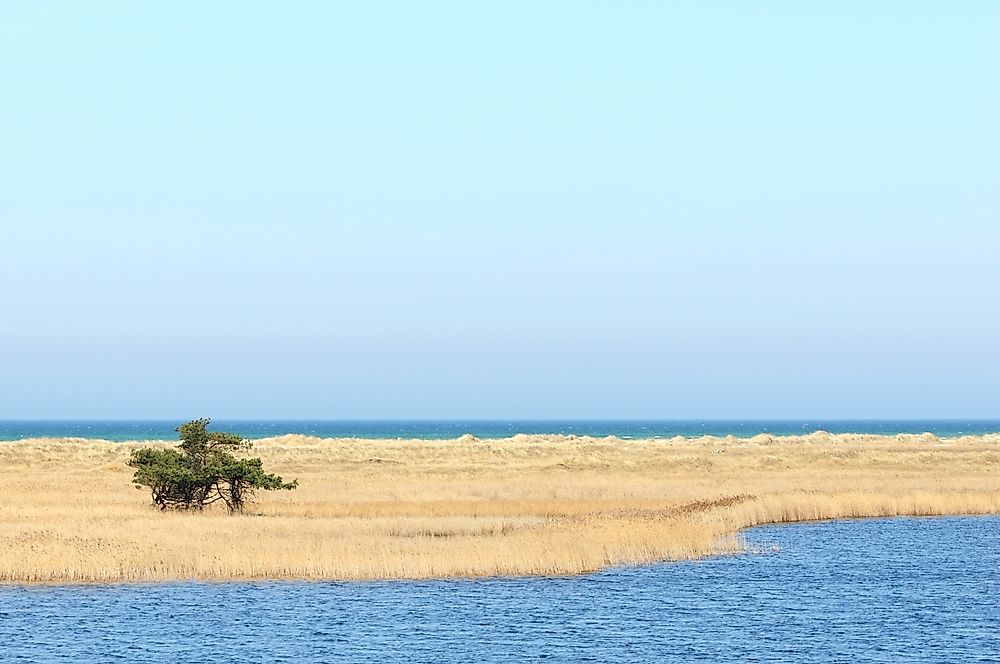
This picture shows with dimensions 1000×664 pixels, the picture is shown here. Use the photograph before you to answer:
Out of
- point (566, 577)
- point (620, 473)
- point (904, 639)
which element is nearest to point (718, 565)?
point (566, 577)

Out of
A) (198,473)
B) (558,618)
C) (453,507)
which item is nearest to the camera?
(558,618)

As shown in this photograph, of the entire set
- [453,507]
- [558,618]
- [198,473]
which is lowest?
[558,618]

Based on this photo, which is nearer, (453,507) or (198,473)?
(198,473)

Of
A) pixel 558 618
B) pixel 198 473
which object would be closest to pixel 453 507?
pixel 198 473

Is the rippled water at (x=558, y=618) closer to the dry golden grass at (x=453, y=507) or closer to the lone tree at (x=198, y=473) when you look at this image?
the dry golden grass at (x=453, y=507)

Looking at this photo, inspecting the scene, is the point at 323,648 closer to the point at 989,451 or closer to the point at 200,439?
the point at 200,439

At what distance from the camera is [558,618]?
2823 centimetres

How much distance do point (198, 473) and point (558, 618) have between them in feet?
74.2

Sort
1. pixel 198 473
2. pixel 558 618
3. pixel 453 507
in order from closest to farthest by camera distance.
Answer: pixel 558 618
pixel 198 473
pixel 453 507

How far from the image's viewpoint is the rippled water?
25.0 m

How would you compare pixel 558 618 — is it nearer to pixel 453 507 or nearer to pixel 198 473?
pixel 453 507

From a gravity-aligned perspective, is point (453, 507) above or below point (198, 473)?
below

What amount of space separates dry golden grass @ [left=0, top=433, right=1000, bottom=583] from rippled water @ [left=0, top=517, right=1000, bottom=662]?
1.68 meters

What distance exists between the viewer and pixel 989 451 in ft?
305
